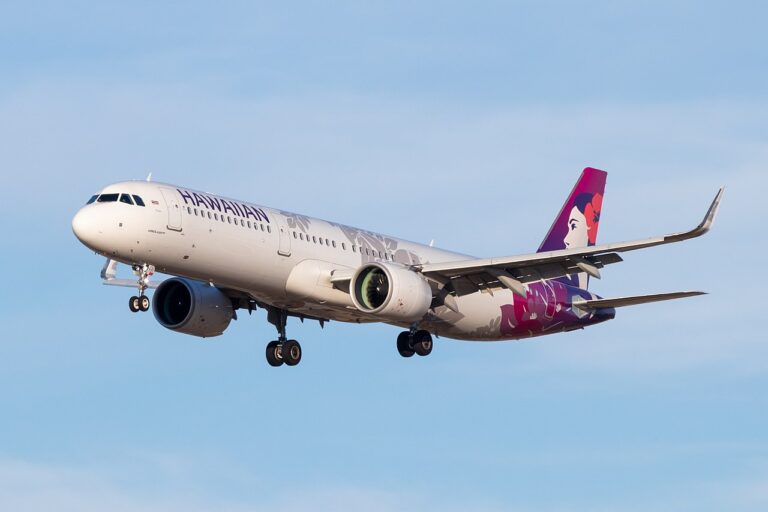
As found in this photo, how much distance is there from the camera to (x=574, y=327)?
55500 mm

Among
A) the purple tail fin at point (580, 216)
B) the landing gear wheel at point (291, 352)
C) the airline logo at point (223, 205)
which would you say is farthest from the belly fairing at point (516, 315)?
the airline logo at point (223, 205)

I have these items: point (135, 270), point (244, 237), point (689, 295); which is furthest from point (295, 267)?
point (689, 295)

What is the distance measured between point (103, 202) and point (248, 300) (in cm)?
860

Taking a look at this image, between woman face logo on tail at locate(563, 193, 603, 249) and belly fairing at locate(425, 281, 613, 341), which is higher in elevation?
woman face logo on tail at locate(563, 193, 603, 249)

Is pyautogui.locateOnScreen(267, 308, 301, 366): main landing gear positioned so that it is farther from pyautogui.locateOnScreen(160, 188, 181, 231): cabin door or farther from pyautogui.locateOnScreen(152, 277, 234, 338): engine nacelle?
pyautogui.locateOnScreen(160, 188, 181, 231): cabin door

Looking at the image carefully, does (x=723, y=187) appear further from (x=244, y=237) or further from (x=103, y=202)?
(x=103, y=202)

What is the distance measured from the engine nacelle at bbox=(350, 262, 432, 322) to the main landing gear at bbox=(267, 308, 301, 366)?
5.04 m

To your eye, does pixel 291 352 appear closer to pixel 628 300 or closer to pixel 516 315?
pixel 516 315

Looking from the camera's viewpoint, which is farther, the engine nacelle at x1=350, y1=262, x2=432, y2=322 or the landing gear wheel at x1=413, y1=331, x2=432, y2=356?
the landing gear wheel at x1=413, y1=331, x2=432, y2=356

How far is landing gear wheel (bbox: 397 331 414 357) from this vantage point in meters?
51.8

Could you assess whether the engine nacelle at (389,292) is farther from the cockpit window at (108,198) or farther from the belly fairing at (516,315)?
the cockpit window at (108,198)

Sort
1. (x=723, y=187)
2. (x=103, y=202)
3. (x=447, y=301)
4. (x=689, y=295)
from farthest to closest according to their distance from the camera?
1. (x=447, y=301)
2. (x=689, y=295)
3. (x=103, y=202)
4. (x=723, y=187)

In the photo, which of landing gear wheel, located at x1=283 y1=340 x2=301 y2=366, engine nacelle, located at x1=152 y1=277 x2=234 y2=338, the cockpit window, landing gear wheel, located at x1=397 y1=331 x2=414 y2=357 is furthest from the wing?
the cockpit window

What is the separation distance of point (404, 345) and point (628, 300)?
307 inches
